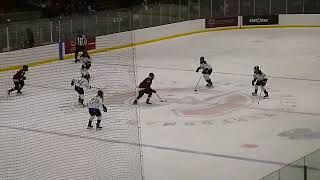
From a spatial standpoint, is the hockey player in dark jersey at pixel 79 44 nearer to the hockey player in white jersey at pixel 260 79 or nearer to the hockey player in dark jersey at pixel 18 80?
the hockey player in dark jersey at pixel 18 80

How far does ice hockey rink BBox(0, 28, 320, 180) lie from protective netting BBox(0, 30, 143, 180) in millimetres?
19

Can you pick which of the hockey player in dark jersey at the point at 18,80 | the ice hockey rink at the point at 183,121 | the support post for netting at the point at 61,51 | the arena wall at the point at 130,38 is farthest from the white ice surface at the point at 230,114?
the hockey player in dark jersey at the point at 18,80

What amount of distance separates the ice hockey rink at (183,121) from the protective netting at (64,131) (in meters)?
0.02

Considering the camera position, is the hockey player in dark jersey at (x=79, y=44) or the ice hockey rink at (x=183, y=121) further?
the hockey player in dark jersey at (x=79, y=44)

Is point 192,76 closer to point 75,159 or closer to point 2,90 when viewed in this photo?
point 2,90

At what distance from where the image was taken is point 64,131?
10094 millimetres

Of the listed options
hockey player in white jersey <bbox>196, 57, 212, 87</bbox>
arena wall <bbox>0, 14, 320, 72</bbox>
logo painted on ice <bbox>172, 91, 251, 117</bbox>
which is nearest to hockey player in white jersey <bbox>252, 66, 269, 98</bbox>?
logo painted on ice <bbox>172, 91, 251, 117</bbox>

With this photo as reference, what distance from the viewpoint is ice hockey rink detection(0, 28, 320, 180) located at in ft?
27.3

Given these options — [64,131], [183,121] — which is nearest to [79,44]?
[183,121]

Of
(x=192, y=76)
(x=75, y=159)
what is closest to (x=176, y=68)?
(x=192, y=76)

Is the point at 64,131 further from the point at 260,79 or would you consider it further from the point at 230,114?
the point at 260,79

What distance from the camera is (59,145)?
931 cm

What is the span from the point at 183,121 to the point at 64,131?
6.78 ft

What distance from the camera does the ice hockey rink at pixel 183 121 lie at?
8328mm
